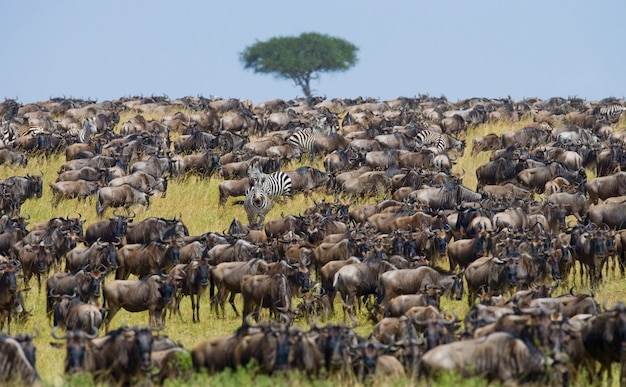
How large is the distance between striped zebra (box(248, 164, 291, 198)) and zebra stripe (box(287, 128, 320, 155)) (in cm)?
552

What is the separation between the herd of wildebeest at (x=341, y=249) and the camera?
13461mm

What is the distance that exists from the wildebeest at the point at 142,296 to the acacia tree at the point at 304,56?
2333 inches

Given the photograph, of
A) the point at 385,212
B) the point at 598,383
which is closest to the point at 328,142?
the point at 385,212

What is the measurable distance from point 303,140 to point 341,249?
15.3 meters

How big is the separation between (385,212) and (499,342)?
41.4 ft

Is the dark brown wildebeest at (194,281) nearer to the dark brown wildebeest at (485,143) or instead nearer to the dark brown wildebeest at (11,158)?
the dark brown wildebeest at (11,158)

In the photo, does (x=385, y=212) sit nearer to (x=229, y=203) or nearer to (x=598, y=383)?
(x=229, y=203)

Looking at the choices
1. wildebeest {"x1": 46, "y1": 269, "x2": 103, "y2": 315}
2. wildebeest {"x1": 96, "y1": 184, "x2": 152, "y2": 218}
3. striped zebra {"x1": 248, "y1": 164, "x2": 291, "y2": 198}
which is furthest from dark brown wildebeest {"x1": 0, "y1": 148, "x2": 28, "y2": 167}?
wildebeest {"x1": 46, "y1": 269, "x2": 103, "y2": 315}

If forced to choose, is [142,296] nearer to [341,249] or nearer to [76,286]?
[76,286]

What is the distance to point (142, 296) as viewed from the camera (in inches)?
719

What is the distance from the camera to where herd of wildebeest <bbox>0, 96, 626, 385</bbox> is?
13.5 meters

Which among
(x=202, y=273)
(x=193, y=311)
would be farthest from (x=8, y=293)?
(x=202, y=273)

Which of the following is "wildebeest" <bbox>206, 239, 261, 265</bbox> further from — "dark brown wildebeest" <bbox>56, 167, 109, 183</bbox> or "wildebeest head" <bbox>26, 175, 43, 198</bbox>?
"dark brown wildebeest" <bbox>56, 167, 109, 183</bbox>

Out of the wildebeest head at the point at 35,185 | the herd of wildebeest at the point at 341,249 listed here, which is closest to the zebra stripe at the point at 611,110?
the herd of wildebeest at the point at 341,249
